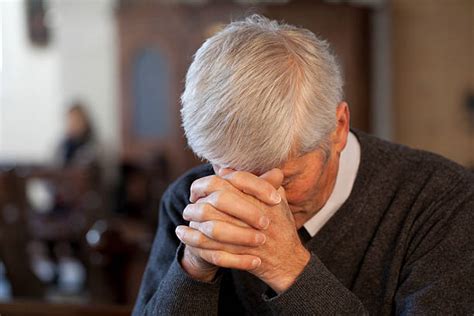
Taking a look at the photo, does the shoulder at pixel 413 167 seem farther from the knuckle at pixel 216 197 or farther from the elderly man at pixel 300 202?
the knuckle at pixel 216 197

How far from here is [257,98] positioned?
4.77ft

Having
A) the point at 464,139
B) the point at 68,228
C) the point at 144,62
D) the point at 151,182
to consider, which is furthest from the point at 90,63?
the point at 464,139

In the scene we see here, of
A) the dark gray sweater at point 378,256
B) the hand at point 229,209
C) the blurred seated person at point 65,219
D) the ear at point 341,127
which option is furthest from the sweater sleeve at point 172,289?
the blurred seated person at point 65,219

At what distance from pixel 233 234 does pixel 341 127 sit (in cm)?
33

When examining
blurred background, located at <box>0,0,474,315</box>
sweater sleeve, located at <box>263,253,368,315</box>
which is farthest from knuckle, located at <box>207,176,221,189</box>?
blurred background, located at <box>0,0,474,315</box>

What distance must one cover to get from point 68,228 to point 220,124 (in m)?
5.83

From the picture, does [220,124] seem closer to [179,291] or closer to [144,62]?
[179,291]

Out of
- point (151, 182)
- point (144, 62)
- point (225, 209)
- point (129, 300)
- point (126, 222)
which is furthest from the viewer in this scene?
point (144, 62)

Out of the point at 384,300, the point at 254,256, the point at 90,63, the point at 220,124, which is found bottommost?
the point at 90,63

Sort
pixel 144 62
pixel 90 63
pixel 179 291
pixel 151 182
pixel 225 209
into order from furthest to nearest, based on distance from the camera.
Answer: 1. pixel 90 63
2. pixel 144 62
3. pixel 151 182
4. pixel 179 291
5. pixel 225 209

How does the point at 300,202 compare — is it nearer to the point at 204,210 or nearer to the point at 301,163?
the point at 301,163

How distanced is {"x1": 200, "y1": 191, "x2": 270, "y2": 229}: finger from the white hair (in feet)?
0.23

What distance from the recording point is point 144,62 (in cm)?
920

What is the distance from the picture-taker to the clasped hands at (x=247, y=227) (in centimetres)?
147
